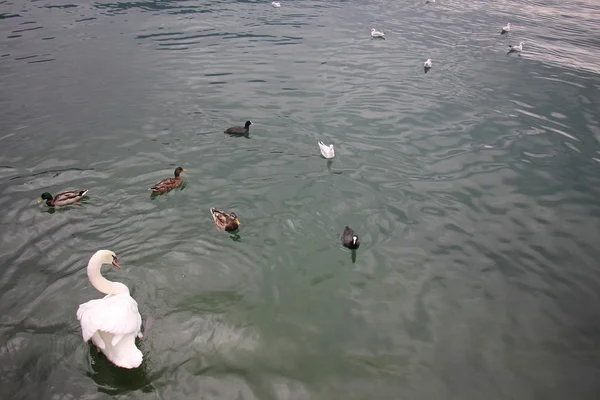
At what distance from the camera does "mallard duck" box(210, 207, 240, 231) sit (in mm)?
9938

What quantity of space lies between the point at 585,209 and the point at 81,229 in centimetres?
1298

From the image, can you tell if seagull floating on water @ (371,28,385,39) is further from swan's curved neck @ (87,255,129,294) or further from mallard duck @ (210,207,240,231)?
swan's curved neck @ (87,255,129,294)

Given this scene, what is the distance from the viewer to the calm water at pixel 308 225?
23.5 ft

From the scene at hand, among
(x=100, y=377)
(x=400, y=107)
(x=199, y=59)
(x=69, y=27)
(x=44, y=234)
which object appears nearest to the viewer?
(x=100, y=377)

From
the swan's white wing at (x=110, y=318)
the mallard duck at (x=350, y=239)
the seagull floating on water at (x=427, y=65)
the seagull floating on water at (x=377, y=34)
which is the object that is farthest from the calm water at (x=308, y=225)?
the seagull floating on water at (x=377, y=34)

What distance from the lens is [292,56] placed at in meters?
23.3

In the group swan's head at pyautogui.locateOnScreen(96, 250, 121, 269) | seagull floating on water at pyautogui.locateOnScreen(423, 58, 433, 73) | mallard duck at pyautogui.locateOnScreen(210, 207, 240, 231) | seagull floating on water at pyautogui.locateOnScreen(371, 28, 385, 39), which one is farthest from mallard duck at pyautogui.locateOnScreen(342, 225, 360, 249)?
seagull floating on water at pyautogui.locateOnScreen(371, 28, 385, 39)

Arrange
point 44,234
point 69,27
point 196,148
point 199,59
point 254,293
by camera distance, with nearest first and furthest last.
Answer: point 254,293
point 44,234
point 196,148
point 199,59
point 69,27

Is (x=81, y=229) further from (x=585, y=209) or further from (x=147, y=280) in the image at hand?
(x=585, y=209)

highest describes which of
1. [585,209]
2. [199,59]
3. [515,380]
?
[199,59]

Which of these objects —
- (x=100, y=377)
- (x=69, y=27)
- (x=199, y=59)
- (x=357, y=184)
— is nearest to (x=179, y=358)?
(x=100, y=377)

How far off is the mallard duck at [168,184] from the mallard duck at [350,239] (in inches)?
195

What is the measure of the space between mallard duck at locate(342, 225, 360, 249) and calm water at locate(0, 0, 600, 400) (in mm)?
233

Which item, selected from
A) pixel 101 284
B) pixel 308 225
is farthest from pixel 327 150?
pixel 101 284
